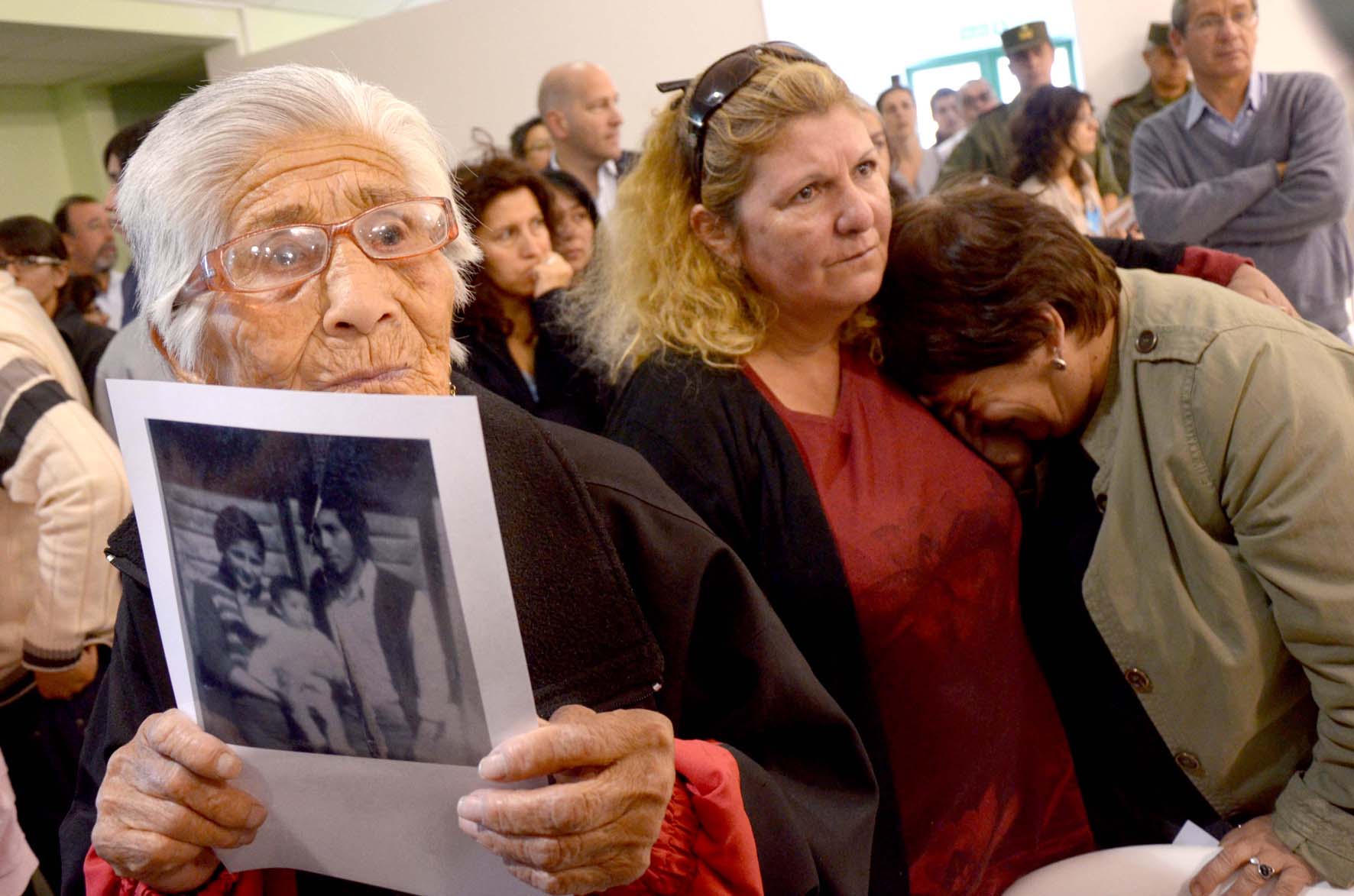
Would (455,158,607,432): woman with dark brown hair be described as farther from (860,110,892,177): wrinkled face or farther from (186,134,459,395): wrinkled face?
(186,134,459,395): wrinkled face

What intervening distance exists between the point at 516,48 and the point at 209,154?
6292 millimetres

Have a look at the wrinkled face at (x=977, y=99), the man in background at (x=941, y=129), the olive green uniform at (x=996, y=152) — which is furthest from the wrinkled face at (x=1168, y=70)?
the man in background at (x=941, y=129)

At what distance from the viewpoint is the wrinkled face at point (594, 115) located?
4207 mm

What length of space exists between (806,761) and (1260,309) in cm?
88

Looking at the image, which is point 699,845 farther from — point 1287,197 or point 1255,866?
point 1287,197

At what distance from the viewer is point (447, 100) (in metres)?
7.03

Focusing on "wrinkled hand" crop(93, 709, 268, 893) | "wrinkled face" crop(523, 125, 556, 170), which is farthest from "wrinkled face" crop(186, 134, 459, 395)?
"wrinkled face" crop(523, 125, 556, 170)

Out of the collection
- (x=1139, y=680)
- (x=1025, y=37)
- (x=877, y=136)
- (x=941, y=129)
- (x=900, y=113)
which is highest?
(x=1025, y=37)

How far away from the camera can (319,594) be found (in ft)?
2.45

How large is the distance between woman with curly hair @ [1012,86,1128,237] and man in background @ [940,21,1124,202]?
6cm

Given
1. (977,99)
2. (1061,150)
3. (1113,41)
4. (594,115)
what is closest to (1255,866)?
(1061,150)

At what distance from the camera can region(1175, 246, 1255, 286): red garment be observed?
1.91 metres

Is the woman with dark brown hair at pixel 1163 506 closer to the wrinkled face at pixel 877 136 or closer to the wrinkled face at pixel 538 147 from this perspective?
the wrinkled face at pixel 877 136

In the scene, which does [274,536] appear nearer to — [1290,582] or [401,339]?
[401,339]
